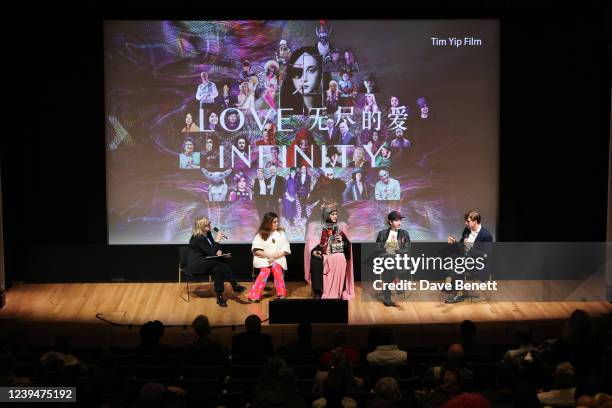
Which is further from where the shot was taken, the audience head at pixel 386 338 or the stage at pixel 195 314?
the stage at pixel 195 314

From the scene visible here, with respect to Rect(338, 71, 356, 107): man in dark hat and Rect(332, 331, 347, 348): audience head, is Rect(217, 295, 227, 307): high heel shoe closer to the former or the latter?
Rect(338, 71, 356, 107): man in dark hat

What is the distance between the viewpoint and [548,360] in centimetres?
738

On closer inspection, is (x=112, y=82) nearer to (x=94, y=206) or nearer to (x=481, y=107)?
(x=94, y=206)

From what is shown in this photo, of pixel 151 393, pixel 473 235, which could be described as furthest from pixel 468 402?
pixel 473 235

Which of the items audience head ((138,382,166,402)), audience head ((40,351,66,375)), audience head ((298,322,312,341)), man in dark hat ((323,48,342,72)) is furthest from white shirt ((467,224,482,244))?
audience head ((138,382,166,402))

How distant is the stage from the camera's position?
8.63 metres

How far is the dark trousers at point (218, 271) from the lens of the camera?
10.6m

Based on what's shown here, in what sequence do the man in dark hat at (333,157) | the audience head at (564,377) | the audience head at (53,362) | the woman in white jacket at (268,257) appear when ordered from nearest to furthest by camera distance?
the audience head at (564,377) → the audience head at (53,362) → the woman in white jacket at (268,257) → the man in dark hat at (333,157)

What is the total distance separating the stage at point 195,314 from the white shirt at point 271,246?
0.44 m

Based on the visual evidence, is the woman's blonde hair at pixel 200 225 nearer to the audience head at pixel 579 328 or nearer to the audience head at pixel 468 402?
the audience head at pixel 579 328

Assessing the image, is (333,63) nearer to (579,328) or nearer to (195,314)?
(195,314)

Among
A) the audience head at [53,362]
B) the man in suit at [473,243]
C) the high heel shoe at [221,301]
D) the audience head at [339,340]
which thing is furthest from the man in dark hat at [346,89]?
the audience head at [53,362]

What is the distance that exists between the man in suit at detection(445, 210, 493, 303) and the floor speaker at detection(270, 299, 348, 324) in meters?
1.65

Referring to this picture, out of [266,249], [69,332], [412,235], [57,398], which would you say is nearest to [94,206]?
[266,249]
